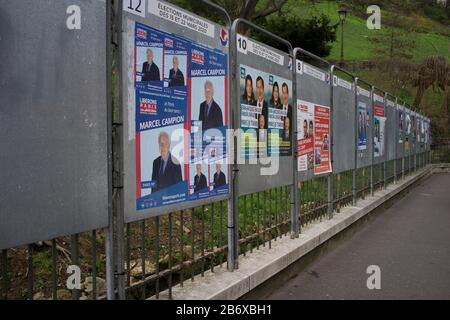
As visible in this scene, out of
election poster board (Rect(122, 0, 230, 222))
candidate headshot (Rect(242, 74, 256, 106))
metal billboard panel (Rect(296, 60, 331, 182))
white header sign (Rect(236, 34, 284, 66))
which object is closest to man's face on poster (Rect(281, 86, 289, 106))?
white header sign (Rect(236, 34, 284, 66))

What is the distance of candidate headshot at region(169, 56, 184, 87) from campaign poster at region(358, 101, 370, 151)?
670 cm

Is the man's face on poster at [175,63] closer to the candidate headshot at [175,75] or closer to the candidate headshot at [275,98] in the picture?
the candidate headshot at [175,75]

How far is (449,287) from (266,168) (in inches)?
87.6

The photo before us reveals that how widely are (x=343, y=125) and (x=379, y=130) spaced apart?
3.65 meters

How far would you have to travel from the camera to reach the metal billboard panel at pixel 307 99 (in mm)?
6578

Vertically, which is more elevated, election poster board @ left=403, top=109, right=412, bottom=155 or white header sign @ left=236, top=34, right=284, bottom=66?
white header sign @ left=236, top=34, right=284, bottom=66

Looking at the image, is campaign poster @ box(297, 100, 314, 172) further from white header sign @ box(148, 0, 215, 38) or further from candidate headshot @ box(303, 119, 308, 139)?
white header sign @ box(148, 0, 215, 38)

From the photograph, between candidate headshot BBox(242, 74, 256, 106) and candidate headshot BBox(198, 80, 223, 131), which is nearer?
candidate headshot BBox(198, 80, 223, 131)

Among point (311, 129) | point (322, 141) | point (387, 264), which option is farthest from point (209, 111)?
point (322, 141)

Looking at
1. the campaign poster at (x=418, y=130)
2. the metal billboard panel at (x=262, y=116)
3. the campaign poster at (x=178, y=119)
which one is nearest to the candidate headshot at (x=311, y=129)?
the metal billboard panel at (x=262, y=116)

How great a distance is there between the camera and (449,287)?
5.36 meters

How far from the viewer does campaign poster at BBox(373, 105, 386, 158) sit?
1158 centimetres
